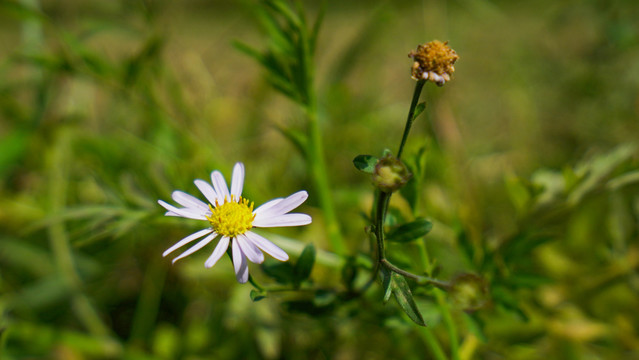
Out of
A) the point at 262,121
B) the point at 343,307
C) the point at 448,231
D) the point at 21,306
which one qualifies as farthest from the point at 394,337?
the point at 262,121

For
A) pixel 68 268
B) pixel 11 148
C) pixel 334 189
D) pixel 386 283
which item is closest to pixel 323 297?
pixel 386 283

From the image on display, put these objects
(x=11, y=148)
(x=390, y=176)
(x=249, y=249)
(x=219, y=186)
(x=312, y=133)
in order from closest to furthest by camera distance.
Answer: (x=390, y=176), (x=249, y=249), (x=219, y=186), (x=312, y=133), (x=11, y=148)

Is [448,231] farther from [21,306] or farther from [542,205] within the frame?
[21,306]

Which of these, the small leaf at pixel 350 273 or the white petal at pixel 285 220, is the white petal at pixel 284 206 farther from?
the small leaf at pixel 350 273

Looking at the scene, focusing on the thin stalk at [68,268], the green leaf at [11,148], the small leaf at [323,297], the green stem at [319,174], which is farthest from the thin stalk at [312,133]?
the green leaf at [11,148]

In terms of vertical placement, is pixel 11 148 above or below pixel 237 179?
above

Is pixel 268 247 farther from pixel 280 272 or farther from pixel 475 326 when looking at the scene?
pixel 475 326
